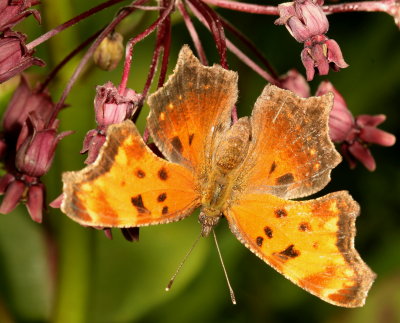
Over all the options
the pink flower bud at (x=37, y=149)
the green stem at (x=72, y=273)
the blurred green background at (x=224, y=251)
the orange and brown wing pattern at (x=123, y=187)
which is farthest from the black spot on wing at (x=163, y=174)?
the blurred green background at (x=224, y=251)

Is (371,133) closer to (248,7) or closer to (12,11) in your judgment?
(248,7)

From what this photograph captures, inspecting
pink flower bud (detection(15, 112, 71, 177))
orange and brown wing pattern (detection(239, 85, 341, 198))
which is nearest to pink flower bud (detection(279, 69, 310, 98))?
orange and brown wing pattern (detection(239, 85, 341, 198))

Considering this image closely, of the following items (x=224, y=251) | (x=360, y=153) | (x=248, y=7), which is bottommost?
(x=224, y=251)

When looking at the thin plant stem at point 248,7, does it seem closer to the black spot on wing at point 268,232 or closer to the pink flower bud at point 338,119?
the pink flower bud at point 338,119

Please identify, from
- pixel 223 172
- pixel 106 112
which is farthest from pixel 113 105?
pixel 223 172

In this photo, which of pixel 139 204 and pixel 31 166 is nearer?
pixel 139 204

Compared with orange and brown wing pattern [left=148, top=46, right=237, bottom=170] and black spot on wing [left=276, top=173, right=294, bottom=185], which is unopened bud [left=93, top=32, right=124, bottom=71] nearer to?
orange and brown wing pattern [left=148, top=46, right=237, bottom=170]

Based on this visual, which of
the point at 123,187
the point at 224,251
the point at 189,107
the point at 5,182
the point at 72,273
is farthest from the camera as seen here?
the point at 224,251

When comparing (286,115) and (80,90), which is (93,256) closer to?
(80,90)
